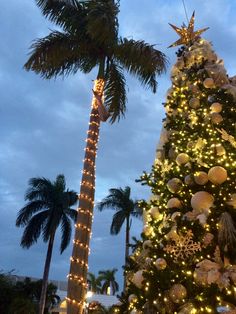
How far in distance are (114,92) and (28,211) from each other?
683 inches

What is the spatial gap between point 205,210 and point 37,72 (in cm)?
722

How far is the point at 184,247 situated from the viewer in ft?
16.4

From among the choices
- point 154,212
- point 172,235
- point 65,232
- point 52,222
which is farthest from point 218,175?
point 65,232

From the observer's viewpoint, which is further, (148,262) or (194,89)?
(194,89)

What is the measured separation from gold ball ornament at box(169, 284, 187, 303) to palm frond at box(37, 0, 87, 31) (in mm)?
7836

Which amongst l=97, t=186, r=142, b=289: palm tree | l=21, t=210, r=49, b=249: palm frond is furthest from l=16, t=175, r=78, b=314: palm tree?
l=97, t=186, r=142, b=289: palm tree

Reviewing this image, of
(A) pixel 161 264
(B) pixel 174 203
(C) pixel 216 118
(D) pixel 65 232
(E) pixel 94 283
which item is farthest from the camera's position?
(E) pixel 94 283

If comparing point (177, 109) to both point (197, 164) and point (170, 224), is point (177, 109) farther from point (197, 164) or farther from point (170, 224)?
point (170, 224)

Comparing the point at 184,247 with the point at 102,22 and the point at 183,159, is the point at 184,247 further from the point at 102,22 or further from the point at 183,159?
the point at 102,22

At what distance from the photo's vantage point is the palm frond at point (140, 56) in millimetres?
10375

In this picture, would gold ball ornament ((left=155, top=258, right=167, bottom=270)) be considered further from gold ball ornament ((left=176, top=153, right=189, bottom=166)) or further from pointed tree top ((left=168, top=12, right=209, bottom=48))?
pointed tree top ((left=168, top=12, right=209, bottom=48))

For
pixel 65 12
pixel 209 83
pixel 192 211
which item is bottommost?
pixel 192 211

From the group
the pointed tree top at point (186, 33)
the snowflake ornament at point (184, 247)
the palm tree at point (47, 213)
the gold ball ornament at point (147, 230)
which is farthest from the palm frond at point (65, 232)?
the snowflake ornament at point (184, 247)

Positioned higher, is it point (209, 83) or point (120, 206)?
point (120, 206)
